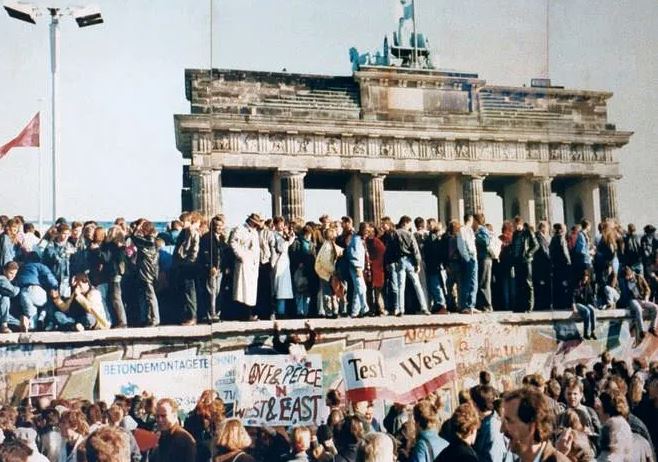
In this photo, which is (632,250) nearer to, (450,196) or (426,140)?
(450,196)

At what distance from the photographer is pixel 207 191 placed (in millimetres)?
8586

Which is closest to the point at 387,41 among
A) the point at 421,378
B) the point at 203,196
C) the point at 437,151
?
the point at 437,151

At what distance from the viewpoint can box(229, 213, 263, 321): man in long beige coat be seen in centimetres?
816

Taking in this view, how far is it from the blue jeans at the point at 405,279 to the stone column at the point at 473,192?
4.34 feet

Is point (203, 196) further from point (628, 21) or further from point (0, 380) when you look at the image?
point (628, 21)

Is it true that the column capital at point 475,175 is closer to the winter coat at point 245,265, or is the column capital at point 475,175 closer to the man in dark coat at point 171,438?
the winter coat at point 245,265

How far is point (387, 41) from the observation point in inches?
361

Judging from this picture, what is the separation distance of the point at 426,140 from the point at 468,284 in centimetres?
218

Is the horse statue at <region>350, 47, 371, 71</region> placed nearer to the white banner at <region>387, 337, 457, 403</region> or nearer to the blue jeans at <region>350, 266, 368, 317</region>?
the blue jeans at <region>350, 266, 368, 317</region>

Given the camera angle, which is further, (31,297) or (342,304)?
(342,304)

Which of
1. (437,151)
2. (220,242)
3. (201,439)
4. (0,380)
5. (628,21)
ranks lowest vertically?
(201,439)

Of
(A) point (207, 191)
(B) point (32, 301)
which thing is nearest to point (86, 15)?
(A) point (207, 191)

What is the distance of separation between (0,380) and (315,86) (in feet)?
15.5

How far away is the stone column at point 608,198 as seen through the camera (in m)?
9.89
